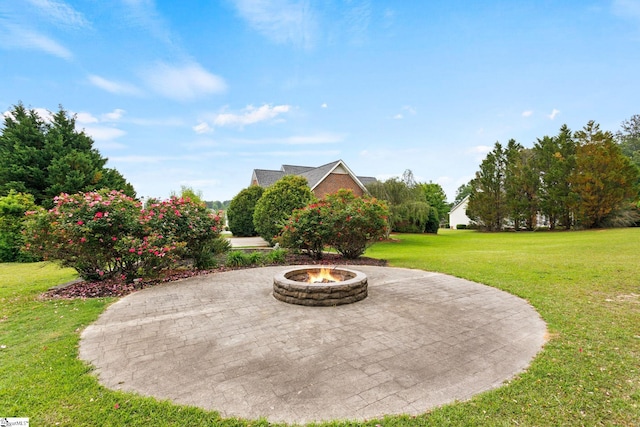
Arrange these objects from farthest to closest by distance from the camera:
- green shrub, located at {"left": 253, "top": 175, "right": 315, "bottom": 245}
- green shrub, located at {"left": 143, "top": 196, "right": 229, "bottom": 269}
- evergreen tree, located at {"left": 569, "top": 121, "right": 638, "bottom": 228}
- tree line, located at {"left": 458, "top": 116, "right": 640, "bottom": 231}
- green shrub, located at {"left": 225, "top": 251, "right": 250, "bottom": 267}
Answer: tree line, located at {"left": 458, "top": 116, "right": 640, "bottom": 231} < evergreen tree, located at {"left": 569, "top": 121, "right": 638, "bottom": 228} < green shrub, located at {"left": 253, "top": 175, "right": 315, "bottom": 245} < green shrub, located at {"left": 225, "top": 251, "right": 250, "bottom": 267} < green shrub, located at {"left": 143, "top": 196, "right": 229, "bottom": 269}

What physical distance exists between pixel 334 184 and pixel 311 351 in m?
21.6

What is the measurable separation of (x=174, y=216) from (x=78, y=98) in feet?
26.7

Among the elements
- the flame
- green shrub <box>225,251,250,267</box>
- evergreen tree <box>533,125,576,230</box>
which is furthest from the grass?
evergreen tree <box>533,125,576,230</box>

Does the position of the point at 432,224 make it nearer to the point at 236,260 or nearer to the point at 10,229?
the point at 236,260

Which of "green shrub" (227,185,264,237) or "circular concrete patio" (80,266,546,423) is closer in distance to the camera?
"circular concrete patio" (80,266,546,423)

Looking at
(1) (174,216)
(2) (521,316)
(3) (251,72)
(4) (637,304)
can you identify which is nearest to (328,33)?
(3) (251,72)

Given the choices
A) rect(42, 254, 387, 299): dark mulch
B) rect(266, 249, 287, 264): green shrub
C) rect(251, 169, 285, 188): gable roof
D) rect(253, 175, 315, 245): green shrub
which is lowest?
rect(42, 254, 387, 299): dark mulch

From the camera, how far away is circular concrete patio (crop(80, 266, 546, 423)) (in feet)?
8.41

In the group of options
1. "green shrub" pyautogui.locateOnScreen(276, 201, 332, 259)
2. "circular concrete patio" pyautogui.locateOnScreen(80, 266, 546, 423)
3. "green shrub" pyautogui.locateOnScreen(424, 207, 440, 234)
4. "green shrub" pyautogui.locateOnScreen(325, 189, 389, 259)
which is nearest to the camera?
"circular concrete patio" pyautogui.locateOnScreen(80, 266, 546, 423)

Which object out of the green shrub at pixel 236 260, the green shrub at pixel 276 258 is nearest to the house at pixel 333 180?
the green shrub at pixel 276 258

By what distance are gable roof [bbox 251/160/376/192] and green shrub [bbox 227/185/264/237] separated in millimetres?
4796

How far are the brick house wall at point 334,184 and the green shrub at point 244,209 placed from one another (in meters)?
4.96

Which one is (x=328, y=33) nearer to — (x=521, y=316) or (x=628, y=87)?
(x=521, y=316)

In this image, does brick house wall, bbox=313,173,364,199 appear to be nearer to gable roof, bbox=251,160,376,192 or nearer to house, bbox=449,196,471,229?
gable roof, bbox=251,160,376,192
